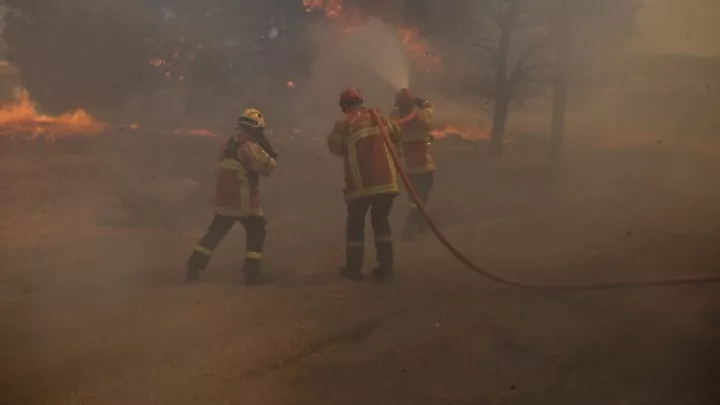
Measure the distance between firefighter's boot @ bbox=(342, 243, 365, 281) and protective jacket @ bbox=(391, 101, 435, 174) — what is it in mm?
659

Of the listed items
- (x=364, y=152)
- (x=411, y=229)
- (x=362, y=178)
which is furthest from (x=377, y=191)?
(x=411, y=229)

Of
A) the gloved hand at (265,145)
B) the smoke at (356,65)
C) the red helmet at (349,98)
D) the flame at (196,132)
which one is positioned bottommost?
the gloved hand at (265,145)

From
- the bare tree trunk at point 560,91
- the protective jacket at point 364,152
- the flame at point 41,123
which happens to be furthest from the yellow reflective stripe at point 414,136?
the flame at point 41,123

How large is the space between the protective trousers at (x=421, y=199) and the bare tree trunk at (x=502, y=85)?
19.7 inches

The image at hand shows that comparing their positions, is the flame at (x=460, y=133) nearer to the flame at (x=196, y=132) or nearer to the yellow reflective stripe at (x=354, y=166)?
the yellow reflective stripe at (x=354, y=166)

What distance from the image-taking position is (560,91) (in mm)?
4543

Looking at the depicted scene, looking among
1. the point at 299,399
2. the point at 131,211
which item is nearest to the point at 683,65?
the point at 299,399

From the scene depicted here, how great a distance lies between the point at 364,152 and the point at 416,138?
A: 1.59 feet

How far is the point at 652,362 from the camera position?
12.5 ft

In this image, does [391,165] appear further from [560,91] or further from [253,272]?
[560,91]

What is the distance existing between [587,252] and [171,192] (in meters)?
2.77

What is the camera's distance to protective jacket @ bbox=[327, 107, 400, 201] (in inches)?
168

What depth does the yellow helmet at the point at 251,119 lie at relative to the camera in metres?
4.20

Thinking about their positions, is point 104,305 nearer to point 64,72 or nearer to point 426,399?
point 64,72
